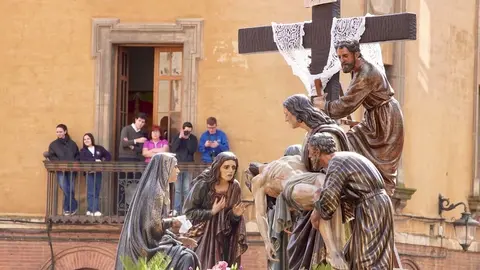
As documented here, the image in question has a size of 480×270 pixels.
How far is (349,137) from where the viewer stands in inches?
823

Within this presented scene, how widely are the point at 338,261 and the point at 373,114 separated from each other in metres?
2.69

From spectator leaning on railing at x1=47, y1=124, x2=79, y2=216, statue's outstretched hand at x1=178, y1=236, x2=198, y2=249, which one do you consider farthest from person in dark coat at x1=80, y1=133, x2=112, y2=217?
statue's outstretched hand at x1=178, y1=236, x2=198, y2=249

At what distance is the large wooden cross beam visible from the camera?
71.5ft

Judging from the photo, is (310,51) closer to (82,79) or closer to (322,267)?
(322,267)

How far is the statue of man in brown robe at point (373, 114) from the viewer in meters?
20.7

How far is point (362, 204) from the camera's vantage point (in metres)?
18.3

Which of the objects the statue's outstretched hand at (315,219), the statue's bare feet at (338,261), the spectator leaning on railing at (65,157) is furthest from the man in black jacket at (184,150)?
the statue's bare feet at (338,261)

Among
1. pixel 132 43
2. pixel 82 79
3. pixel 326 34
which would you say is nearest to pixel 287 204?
pixel 326 34

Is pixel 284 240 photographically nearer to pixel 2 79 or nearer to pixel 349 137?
pixel 349 137

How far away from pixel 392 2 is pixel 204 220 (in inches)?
619

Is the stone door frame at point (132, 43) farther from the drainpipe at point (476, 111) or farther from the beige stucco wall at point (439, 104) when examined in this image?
the drainpipe at point (476, 111)

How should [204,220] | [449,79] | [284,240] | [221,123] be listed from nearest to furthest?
[284,240], [204,220], [221,123], [449,79]

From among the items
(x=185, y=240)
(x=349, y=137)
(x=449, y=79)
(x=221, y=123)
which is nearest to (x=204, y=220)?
(x=185, y=240)

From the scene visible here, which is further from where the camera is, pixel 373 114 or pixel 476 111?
pixel 476 111
